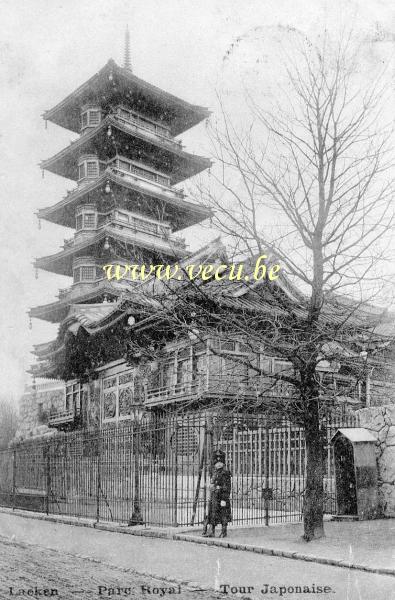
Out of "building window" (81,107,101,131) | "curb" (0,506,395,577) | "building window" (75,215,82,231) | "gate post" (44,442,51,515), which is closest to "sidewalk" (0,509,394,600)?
"curb" (0,506,395,577)

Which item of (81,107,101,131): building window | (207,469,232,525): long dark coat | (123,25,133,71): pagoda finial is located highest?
(123,25,133,71): pagoda finial

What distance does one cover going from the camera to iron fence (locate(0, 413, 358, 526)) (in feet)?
43.2

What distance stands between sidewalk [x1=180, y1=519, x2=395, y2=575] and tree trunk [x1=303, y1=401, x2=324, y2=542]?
32 cm

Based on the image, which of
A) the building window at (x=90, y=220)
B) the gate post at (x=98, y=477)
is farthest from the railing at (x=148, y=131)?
the gate post at (x=98, y=477)

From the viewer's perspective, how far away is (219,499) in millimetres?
11562

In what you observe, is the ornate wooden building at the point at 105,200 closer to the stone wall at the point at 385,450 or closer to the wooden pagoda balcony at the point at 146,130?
the wooden pagoda balcony at the point at 146,130

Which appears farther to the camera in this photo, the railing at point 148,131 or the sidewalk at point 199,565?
the railing at point 148,131

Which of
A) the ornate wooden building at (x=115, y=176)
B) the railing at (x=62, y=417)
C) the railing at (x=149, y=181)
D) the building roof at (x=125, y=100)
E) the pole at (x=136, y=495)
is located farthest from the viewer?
the railing at (x=149, y=181)

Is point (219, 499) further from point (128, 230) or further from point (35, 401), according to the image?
point (35, 401)

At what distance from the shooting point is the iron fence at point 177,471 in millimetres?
13156

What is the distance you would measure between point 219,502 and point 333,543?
2.09 m

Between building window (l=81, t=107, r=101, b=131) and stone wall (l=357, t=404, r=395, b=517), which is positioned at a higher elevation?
building window (l=81, t=107, r=101, b=131)

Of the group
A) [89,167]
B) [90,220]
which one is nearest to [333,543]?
[90,220]

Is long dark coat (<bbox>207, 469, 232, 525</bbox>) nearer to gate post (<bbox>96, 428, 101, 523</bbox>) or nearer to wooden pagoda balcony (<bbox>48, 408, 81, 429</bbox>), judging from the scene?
Result: gate post (<bbox>96, 428, 101, 523</bbox>)
